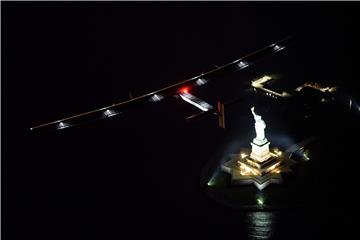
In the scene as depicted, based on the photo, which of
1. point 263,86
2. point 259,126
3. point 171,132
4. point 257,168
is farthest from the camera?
point 263,86

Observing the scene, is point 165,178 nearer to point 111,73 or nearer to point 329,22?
point 111,73

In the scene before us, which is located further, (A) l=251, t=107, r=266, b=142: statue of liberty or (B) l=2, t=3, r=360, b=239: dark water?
(A) l=251, t=107, r=266, b=142: statue of liberty

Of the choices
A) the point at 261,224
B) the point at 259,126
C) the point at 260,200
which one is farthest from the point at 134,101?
the point at 261,224

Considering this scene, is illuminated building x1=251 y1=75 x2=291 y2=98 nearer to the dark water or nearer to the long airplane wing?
the dark water

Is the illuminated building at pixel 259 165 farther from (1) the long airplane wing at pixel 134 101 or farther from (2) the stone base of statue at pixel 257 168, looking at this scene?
(1) the long airplane wing at pixel 134 101

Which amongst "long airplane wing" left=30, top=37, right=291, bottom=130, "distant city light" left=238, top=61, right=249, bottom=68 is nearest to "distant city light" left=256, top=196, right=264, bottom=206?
"long airplane wing" left=30, top=37, right=291, bottom=130

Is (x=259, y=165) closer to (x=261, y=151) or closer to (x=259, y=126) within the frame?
(x=261, y=151)

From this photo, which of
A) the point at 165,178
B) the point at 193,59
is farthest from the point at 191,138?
the point at 193,59
